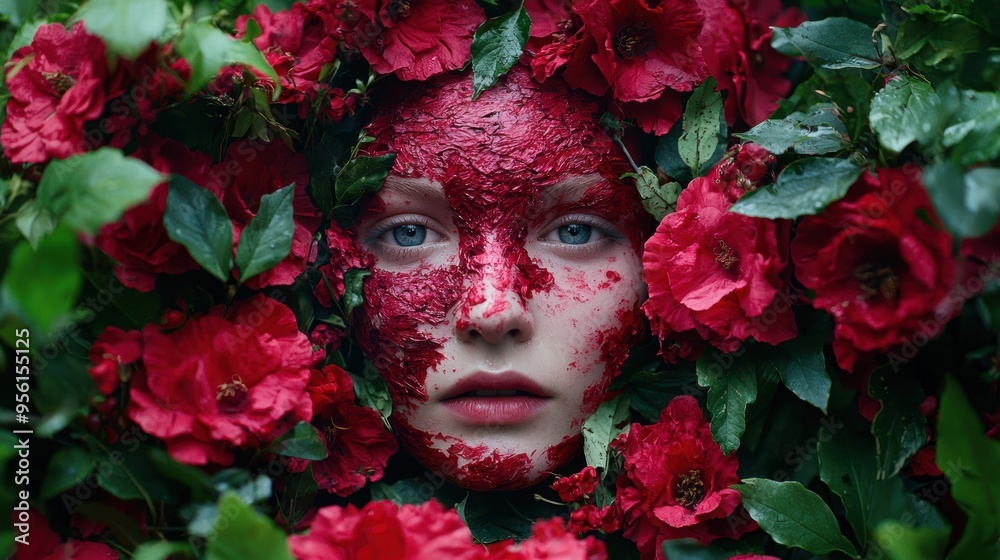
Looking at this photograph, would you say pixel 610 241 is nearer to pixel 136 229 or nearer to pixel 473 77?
pixel 473 77

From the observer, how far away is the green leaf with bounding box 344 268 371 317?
1.11 meters

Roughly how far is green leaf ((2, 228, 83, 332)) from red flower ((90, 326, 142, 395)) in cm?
15

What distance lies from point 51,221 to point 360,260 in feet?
1.22

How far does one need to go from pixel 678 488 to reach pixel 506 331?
274 mm

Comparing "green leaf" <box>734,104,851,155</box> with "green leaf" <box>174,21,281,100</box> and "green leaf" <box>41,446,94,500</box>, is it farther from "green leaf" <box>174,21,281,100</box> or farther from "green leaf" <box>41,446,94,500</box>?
"green leaf" <box>41,446,94,500</box>

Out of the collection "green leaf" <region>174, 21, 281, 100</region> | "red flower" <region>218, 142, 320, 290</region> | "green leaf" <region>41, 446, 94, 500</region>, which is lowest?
"green leaf" <region>41, 446, 94, 500</region>

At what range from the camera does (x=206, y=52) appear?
35.3 inches

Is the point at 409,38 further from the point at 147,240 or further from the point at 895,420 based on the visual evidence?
the point at 895,420

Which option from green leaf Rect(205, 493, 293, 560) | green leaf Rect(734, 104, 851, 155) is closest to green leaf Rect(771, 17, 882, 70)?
green leaf Rect(734, 104, 851, 155)

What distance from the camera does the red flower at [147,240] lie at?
2.98ft

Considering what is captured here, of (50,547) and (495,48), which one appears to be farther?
(495,48)

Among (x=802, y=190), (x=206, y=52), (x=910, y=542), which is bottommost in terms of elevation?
(x=910, y=542)

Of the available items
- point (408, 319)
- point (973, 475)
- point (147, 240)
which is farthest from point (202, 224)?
point (973, 475)

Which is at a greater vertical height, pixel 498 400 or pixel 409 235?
pixel 409 235
